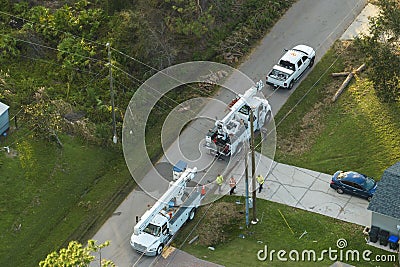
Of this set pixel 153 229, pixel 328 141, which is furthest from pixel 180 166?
pixel 328 141

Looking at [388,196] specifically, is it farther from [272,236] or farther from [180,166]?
[180,166]

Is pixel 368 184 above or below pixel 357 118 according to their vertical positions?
below

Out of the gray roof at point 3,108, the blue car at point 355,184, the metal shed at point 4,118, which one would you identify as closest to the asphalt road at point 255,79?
the blue car at point 355,184

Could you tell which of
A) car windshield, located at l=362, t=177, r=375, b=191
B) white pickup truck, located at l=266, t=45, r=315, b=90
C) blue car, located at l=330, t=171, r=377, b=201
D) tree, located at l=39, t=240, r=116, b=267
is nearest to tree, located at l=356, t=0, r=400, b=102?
white pickup truck, located at l=266, t=45, r=315, b=90

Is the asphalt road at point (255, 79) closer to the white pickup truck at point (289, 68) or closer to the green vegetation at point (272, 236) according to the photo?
the white pickup truck at point (289, 68)

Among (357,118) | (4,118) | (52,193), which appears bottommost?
(52,193)

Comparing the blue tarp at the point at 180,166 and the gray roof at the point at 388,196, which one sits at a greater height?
the gray roof at the point at 388,196

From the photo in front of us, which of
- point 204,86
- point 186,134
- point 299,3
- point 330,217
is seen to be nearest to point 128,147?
point 186,134
